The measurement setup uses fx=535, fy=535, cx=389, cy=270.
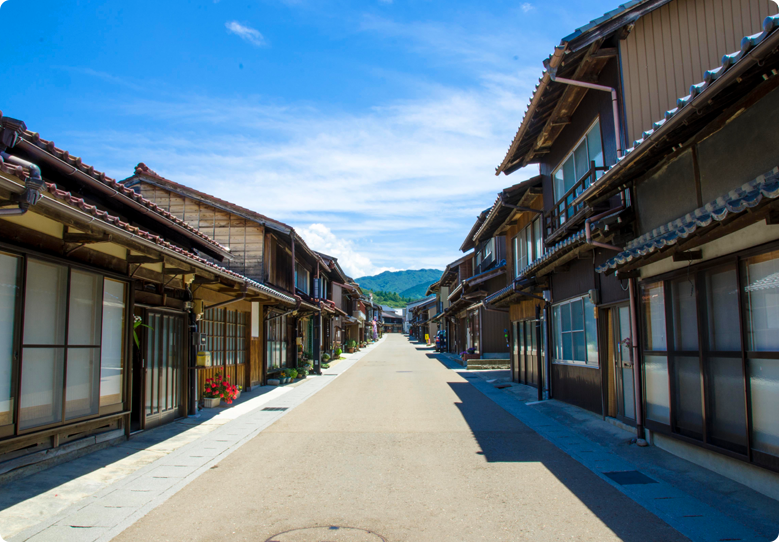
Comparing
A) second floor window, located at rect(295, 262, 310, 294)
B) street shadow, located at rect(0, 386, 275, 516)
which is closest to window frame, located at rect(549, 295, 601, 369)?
street shadow, located at rect(0, 386, 275, 516)

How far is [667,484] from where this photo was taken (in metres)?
6.11

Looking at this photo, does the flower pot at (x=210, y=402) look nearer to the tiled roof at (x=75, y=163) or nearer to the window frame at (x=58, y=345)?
the window frame at (x=58, y=345)

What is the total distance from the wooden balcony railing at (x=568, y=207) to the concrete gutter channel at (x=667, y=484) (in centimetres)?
403

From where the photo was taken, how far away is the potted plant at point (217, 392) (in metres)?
12.4

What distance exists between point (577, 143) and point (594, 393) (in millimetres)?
5346

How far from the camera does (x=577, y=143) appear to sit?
11727 mm

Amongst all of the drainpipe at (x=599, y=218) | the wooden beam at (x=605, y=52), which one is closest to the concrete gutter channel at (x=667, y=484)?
the drainpipe at (x=599, y=218)

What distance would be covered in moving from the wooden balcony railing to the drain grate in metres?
5.15

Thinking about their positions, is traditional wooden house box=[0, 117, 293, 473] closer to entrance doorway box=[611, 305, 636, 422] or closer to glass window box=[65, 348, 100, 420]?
glass window box=[65, 348, 100, 420]

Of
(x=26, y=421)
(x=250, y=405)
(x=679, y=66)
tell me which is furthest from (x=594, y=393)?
(x=26, y=421)

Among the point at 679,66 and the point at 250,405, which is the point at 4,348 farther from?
the point at 679,66

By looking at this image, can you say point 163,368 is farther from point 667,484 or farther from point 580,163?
point 580,163

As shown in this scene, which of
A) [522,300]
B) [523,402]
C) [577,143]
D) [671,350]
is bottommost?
[523,402]

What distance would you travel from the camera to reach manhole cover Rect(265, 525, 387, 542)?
448cm
